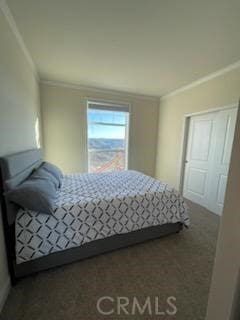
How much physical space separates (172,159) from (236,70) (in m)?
2.18

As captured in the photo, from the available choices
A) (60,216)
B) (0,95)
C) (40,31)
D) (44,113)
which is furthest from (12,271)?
(44,113)

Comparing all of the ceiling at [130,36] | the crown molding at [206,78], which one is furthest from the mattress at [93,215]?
the crown molding at [206,78]

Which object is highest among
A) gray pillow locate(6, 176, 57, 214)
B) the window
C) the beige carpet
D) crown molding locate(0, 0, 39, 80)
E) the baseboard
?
crown molding locate(0, 0, 39, 80)

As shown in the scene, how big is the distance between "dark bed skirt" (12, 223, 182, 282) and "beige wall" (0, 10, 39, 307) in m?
0.19

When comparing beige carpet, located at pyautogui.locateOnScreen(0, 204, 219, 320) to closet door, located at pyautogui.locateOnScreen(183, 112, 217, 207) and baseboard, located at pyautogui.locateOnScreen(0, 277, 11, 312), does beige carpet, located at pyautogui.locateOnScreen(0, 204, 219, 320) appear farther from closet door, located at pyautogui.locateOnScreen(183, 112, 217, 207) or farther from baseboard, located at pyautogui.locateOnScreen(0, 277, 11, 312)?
closet door, located at pyautogui.locateOnScreen(183, 112, 217, 207)

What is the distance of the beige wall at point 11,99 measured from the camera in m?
1.44

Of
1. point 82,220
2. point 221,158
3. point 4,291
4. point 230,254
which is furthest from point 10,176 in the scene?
point 221,158

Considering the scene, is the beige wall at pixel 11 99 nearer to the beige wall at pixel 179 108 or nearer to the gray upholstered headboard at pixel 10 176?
the gray upholstered headboard at pixel 10 176

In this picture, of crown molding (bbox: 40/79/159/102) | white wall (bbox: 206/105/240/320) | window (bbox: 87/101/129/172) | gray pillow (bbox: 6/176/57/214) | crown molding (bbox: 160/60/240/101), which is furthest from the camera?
window (bbox: 87/101/129/172)

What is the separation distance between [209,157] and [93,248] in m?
2.69

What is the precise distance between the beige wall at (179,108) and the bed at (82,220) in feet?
5.95

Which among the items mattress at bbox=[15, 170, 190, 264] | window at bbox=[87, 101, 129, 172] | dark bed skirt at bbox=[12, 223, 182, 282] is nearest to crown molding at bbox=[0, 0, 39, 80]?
window at bbox=[87, 101, 129, 172]

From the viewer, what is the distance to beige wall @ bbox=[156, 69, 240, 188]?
2.62 m

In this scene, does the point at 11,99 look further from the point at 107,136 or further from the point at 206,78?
the point at 206,78
